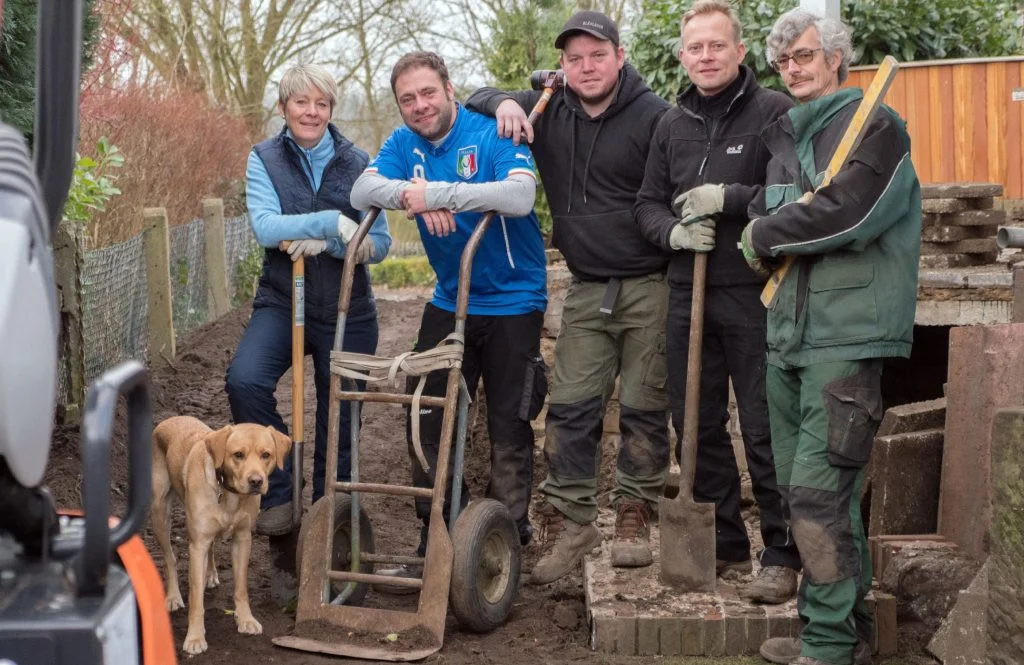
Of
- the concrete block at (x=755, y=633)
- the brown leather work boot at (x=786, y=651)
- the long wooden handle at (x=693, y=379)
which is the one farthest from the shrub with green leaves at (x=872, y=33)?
the brown leather work boot at (x=786, y=651)

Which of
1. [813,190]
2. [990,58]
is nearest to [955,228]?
[813,190]

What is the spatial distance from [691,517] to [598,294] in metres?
0.98

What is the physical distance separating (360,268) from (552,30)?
9119 millimetres

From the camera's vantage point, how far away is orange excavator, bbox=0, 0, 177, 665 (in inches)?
68.6

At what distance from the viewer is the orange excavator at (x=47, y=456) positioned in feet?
5.72

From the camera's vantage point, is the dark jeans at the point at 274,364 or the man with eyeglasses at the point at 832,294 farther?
the dark jeans at the point at 274,364

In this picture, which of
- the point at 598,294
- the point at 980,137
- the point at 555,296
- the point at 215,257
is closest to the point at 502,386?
the point at 598,294

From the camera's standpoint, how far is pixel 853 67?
32.4 ft

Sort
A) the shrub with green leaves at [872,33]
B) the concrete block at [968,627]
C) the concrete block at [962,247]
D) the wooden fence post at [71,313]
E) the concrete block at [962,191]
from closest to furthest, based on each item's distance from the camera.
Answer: the concrete block at [968,627], the concrete block at [962,191], the concrete block at [962,247], the wooden fence post at [71,313], the shrub with green leaves at [872,33]

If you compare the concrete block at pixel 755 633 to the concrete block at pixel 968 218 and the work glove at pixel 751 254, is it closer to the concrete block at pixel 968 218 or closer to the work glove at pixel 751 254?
the work glove at pixel 751 254

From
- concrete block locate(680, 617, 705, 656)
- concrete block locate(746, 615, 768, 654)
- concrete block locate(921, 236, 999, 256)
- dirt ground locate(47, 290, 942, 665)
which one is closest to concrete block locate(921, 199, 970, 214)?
concrete block locate(921, 236, 999, 256)

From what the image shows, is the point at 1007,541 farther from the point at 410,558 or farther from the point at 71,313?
the point at 71,313

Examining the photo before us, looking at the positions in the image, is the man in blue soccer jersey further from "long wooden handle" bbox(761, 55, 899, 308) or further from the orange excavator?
the orange excavator

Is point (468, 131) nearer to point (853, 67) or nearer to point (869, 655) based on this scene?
point (869, 655)
